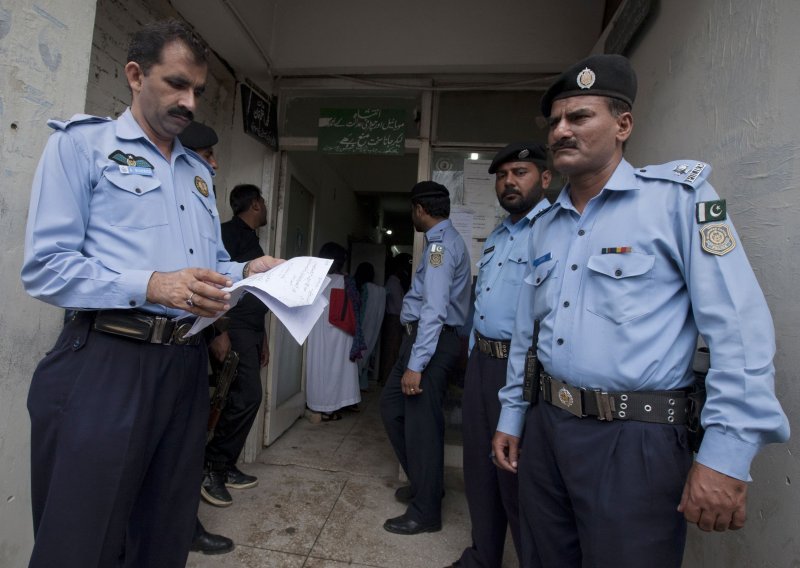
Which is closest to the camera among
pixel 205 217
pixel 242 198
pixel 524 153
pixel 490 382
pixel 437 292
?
pixel 205 217

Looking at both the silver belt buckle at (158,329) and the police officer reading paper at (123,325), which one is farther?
the silver belt buckle at (158,329)

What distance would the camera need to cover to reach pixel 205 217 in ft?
5.41

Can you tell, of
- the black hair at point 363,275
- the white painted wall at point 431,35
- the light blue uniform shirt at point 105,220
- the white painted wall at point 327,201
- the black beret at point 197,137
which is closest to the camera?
the light blue uniform shirt at point 105,220

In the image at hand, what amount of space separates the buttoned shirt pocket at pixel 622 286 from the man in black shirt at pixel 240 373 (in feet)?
7.75

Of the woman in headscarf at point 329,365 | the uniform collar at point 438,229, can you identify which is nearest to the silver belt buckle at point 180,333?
the uniform collar at point 438,229

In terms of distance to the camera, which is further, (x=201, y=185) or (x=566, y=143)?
(x=201, y=185)

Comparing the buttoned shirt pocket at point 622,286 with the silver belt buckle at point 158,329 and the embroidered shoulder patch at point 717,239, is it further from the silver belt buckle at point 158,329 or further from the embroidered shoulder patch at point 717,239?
the silver belt buckle at point 158,329

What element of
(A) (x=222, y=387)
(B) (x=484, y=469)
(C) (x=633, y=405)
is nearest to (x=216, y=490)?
(A) (x=222, y=387)

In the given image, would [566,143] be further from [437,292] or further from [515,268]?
[437,292]

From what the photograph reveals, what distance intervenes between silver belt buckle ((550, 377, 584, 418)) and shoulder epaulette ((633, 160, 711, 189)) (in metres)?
0.65

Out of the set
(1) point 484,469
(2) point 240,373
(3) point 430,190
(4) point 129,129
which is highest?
(3) point 430,190

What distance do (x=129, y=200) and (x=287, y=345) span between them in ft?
10.4

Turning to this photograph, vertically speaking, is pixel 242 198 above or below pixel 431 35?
below

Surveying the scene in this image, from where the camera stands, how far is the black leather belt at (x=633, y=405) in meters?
1.20
